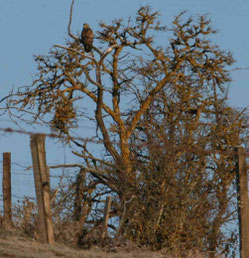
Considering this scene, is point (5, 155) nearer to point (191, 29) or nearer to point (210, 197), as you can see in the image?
point (210, 197)

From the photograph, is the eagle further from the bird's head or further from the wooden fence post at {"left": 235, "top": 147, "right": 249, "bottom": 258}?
the wooden fence post at {"left": 235, "top": 147, "right": 249, "bottom": 258}

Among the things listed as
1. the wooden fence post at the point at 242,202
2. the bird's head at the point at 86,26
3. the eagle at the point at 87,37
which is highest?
the bird's head at the point at 86,26

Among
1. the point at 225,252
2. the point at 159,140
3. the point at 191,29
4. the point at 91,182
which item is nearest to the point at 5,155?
the point at 91,182

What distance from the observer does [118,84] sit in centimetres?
2089

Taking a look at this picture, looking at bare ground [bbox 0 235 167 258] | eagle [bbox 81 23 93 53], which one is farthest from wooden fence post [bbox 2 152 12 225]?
eagle [bbox 81 23 93 53]

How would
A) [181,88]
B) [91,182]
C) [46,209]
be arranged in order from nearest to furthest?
[46,209]
[91,182]
[181,88]

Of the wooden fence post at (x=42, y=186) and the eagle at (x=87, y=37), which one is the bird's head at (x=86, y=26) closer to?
the eagle at (x=87, y=37)

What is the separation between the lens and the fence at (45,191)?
11969 mm

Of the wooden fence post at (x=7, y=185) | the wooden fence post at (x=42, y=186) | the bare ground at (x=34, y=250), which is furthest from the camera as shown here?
the wooden fence post at (x=7, y=185)

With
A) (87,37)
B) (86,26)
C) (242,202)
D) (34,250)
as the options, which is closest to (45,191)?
(34,250)

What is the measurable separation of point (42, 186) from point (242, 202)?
4028mm

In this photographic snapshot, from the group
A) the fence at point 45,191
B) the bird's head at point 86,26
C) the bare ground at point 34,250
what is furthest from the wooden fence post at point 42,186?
the bird's head at point 86,26

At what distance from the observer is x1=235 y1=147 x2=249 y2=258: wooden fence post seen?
1308 cm

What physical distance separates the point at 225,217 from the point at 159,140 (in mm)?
2464
